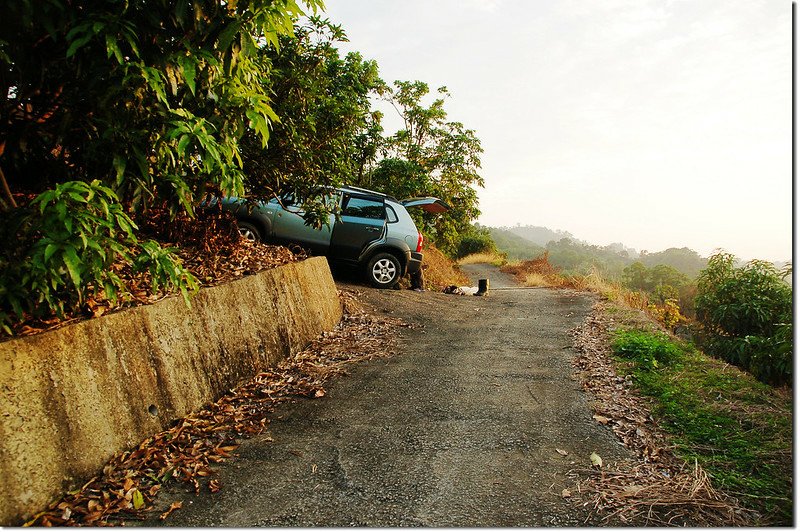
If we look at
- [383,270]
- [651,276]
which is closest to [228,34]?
[383,270]

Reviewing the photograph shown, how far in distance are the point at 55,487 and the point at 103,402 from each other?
0.57m

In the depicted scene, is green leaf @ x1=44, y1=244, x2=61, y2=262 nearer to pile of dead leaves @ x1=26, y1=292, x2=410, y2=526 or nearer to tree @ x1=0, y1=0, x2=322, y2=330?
tree @ x1=0, y1=0, x2=322, y2=330

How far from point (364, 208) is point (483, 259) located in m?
26.9

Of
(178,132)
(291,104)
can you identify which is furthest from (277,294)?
(178,132)

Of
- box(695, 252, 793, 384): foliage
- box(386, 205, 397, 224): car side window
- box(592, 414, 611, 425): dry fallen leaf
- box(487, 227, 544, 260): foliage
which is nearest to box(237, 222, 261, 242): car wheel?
box(386, 205, 397, 224): car side window

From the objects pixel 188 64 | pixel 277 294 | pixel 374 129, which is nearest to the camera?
pixel 188 64

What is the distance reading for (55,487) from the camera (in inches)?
114

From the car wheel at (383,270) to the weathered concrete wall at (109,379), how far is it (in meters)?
5.02

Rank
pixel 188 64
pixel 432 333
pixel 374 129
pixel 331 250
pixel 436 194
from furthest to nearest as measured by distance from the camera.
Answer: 1. pixel 436 194
2. pixel 374 129
3. pixel 331 250
4. pixel 432 333
5. pixel 188 64

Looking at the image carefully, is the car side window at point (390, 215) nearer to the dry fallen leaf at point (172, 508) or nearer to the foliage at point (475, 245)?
the dry fallen leaf at point (172, 508)

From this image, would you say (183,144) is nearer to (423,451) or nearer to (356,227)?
(423,451)

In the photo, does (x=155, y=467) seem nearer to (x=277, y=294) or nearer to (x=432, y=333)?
(x=277, y=294)

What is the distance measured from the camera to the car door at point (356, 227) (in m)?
10.1

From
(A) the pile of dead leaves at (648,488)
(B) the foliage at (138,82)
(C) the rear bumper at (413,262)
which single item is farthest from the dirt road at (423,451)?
(C) the rear bumper at (413,262)
